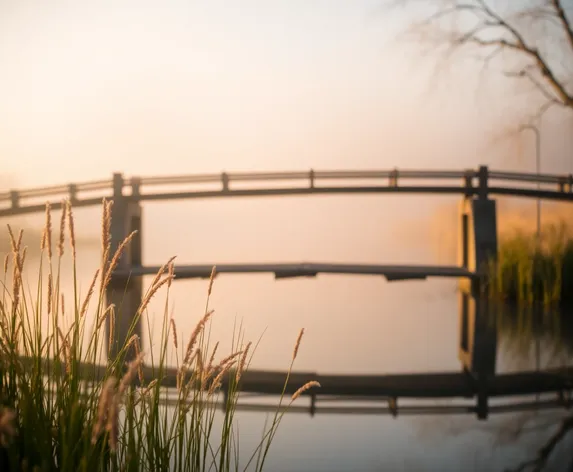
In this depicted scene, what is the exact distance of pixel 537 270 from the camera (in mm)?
12078

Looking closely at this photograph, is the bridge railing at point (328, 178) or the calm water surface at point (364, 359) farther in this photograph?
the bridge railing at point (328, 178)

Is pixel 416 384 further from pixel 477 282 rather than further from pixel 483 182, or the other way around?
pixel 483 182

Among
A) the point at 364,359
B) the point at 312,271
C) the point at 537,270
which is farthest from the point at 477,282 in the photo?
the point at 364,359

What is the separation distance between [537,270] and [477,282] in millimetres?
2214

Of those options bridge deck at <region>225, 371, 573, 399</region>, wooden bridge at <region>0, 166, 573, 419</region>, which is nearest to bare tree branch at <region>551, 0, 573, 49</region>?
wooden bridge at <region>0, 166, 573, 419</region>

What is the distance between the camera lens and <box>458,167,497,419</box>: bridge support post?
766 cm

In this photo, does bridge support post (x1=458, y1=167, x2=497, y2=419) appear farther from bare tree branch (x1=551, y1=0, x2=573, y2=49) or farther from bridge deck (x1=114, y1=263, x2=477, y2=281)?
bare tree branch (x1=551, y1=0, x2=573, y2=49)

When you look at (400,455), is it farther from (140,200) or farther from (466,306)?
(140,200)

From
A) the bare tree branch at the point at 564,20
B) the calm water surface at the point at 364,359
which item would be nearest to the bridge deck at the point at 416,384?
the calm water surface at the point at 364,359

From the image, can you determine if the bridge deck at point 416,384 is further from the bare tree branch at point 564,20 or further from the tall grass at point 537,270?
the bare tree branch at point 564,20

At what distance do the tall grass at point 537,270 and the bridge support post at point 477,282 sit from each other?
1.82 feet

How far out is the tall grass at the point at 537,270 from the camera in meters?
11.7

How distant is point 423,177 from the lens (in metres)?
15.8

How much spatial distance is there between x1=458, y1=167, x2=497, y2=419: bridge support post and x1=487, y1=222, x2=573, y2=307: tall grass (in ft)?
1.82
